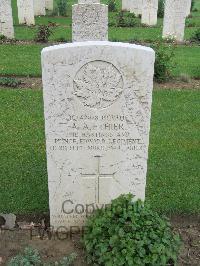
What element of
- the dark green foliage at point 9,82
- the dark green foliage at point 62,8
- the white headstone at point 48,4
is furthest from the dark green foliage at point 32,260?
the white headstone at point 48,4

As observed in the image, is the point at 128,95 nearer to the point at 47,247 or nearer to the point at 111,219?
the point at 111,219

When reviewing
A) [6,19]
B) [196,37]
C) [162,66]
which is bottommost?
[162,66]

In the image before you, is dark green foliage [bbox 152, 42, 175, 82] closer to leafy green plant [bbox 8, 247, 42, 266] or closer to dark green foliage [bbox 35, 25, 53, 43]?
dark green foliage [bbox 35, 25, 53, 43]

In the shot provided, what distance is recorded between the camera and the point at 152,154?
6492mm

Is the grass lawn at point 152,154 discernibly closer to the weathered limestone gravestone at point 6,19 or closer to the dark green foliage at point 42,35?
the dark green foliage at point 42,35

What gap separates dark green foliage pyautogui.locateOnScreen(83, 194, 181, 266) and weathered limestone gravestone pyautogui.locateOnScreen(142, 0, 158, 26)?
1538cm

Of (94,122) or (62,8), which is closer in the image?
(94,122)

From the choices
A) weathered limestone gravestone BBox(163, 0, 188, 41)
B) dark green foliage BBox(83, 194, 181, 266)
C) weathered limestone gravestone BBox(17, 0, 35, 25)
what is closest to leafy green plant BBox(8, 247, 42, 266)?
dark green foliage BBox(83, 194, 181, 266)

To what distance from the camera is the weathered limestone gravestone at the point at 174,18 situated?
46.5 ft

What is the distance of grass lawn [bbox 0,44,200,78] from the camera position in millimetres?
10589

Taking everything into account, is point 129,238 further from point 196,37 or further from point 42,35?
point 196,37

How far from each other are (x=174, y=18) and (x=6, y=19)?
591 cm

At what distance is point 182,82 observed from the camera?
1033 centimetres

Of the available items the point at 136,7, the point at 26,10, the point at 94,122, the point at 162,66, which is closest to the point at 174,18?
the point at 162,66
